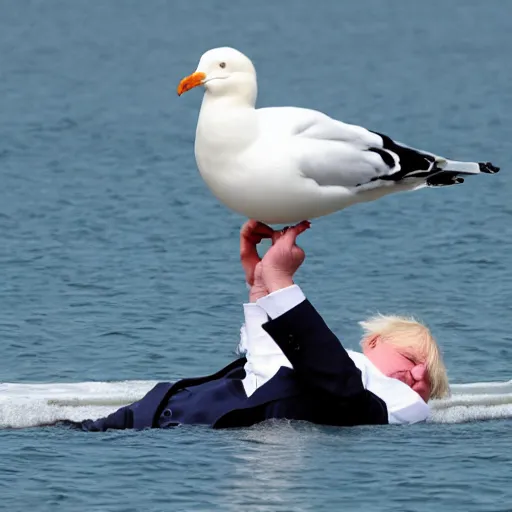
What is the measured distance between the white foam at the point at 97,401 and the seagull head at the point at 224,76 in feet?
7.34

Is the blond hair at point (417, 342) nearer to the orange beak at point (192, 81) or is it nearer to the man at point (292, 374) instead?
the man at point (292, 374)

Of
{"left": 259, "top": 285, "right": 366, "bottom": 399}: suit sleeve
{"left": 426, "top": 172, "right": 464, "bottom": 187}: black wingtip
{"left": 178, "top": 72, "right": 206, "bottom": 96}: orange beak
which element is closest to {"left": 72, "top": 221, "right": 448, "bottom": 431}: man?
{"left": 259, "top": 285, "right": 366, "bottom": 399}: suit sleeve

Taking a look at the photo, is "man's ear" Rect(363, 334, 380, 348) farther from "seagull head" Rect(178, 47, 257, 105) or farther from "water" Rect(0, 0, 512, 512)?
"seagull head" Rect(178, 47, 257, 105)

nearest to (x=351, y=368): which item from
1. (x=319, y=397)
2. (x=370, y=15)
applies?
(x=319, y=397)

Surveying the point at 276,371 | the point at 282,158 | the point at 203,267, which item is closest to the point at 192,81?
the point at 282,158

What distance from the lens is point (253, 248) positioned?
823 centimetres

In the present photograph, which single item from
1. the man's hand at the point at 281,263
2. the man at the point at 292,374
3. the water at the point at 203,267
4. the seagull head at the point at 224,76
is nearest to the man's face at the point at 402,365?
the man at the point at 292,374

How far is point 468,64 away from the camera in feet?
88.9

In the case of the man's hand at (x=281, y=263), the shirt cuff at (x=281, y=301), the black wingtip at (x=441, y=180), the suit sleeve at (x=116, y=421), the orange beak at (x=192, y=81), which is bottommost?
the suit sleeve at (x=116, y=421)

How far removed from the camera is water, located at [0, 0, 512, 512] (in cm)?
805

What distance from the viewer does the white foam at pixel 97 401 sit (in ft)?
29.8

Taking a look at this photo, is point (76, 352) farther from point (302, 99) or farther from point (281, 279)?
point (302, 99)

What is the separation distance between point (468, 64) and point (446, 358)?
16433 mm

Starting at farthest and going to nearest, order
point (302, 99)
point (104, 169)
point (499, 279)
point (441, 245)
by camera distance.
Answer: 1. point (302, 99)
2. point (104, 169)
3. point (441, 245)
4. point (499, 279)
